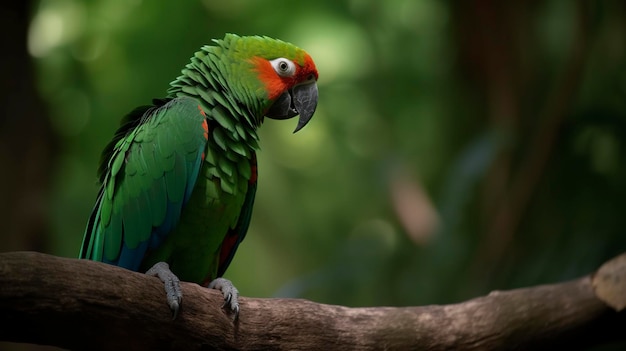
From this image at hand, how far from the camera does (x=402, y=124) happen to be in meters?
4.98

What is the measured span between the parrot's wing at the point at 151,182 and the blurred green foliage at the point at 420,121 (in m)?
1.66

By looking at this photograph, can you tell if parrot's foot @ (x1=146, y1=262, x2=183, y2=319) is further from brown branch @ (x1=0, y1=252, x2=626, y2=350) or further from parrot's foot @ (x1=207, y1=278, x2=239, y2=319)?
parrot's foot @ (x1=207, y1=278, x2=239, y2=319)

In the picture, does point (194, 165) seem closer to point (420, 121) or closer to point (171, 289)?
point (171, 289)

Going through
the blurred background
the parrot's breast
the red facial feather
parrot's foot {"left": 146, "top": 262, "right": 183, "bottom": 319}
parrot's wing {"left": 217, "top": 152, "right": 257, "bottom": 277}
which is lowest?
parrot's foot {"left": 146, "top": 262, "right": 183, "bottom": 319}

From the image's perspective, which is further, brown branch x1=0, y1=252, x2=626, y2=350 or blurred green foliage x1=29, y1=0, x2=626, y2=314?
blurred green foliage x1=29, y1=0, x2=626, y2=314

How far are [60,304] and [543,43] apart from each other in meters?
3.59

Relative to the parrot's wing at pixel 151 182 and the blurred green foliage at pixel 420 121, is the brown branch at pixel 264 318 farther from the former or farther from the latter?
the blurred green foliage at pixel 420 121

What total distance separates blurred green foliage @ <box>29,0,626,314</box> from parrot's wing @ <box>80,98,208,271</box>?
1.66 meters

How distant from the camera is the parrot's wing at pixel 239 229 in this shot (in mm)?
2295

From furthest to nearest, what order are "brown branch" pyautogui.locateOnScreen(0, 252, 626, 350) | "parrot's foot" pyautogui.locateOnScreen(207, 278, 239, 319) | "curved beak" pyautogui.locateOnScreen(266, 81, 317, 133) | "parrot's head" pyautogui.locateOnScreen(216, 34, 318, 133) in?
"curved beak" pyautogui.locateOnScreen(266, 81, 317, 133) → "parrot's head" pyautogui.locateOnScreen(216, 34, 318, 133) → "parrot's foot" pyautogui.locateOnScreen(207, 278, 239, 319) → "brown branch" pyautogui.locateOnScreen(0, 252, 626, 350)

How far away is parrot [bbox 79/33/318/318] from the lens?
2008 millimetres

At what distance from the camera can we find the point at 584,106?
12.3 ft

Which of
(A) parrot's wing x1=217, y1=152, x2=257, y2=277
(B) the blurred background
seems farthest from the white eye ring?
(B) the blurred background

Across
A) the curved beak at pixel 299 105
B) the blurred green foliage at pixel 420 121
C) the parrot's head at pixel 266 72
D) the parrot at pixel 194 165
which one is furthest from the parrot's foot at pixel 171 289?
the blurred green foliage at pixel 420 121
